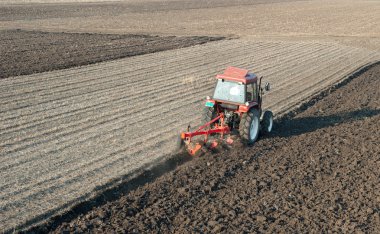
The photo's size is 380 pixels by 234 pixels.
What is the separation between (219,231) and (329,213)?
6.86ft

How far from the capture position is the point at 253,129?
39.5 ft

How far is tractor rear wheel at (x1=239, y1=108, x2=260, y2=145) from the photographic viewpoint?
1145 centimetres

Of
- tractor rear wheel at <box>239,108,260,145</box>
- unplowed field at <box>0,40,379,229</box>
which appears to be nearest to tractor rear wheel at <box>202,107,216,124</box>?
tractor rear wheel at <box>239,108,260,145</box>

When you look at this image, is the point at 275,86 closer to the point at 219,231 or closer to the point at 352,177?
the point at 352,177

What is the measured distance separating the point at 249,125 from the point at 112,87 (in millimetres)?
8334

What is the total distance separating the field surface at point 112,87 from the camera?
10172 mm

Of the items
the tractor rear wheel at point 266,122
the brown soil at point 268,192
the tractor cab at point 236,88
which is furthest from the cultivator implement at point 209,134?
the tractor rear wheel at point 266,122

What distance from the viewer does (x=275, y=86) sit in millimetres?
19156

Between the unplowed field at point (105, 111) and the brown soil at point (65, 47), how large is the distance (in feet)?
4.48

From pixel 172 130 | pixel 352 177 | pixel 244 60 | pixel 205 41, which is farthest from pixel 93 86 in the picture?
pixel 205 41

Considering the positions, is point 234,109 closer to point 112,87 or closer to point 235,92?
point 235,92

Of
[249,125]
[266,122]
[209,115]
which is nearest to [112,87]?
[209,115]

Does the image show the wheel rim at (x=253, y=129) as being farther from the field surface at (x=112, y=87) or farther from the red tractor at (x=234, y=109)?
the field surface at (x=112, y=87)

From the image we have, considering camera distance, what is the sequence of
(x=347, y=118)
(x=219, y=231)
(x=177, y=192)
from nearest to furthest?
(x=219, y=231) → (x=177, y=192) → (x=347, y=118)
